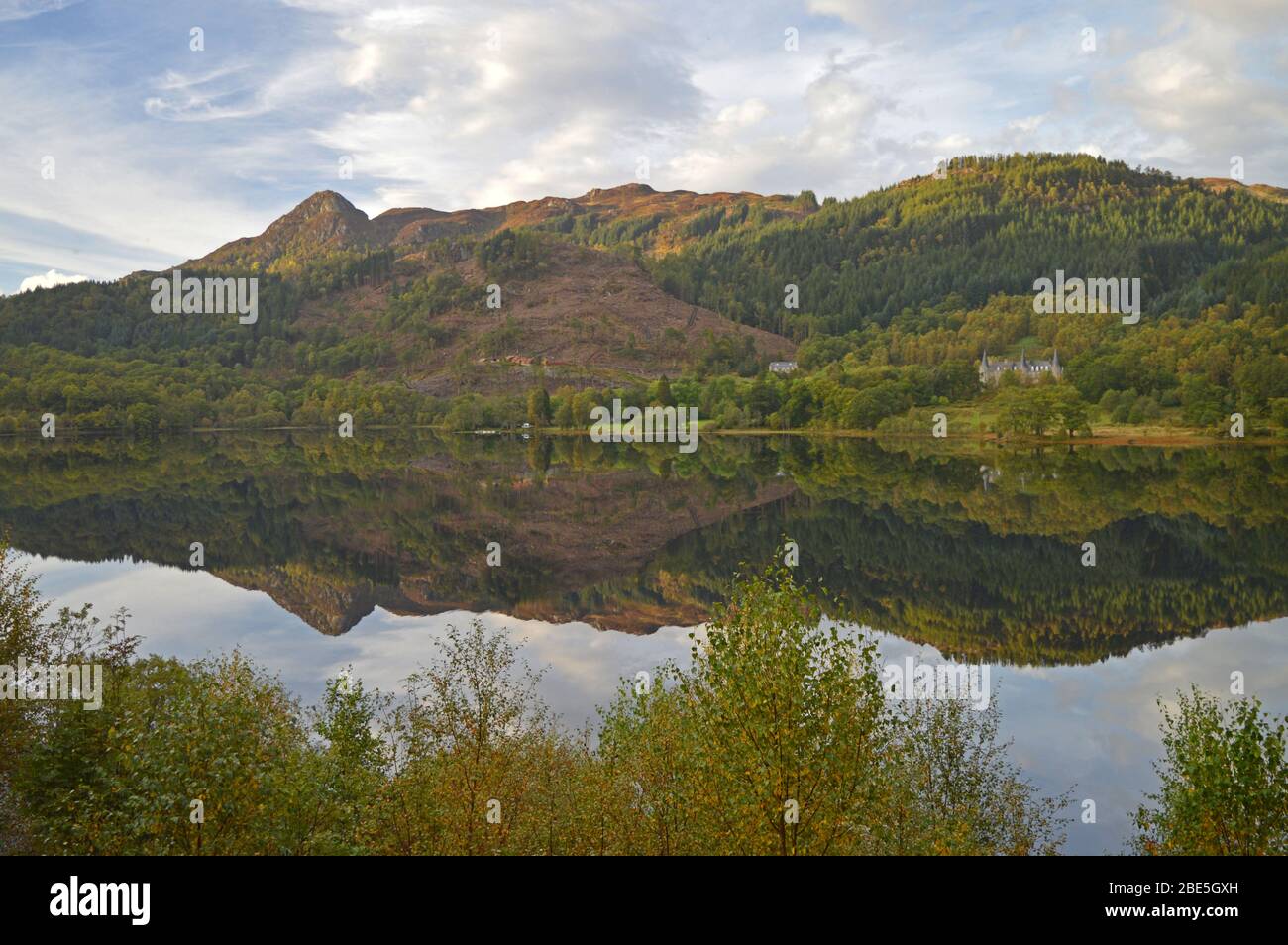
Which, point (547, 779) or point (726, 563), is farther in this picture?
point (726, 563)

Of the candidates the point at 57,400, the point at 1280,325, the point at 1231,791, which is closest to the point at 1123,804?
the point at 1231,791

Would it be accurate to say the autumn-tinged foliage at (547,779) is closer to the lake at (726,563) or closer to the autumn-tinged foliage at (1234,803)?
the autumn-tinged foliage at (1234,803)

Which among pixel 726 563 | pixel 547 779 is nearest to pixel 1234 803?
pixel 547 779

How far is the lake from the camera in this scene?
4184cm

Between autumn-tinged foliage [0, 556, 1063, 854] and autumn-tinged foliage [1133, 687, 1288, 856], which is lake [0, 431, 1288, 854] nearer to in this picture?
autumn-tinged foliage [1133, 687, 1288, 856]

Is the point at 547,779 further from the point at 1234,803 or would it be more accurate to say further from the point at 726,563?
the point at 726,563

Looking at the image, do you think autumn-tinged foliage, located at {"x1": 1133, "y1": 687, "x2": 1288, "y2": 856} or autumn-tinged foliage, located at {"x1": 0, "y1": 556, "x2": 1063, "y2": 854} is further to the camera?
autumn-tinged foliage, located at {"x1": 1133, "y1": 687, "x2": 1288, "y2": 856}

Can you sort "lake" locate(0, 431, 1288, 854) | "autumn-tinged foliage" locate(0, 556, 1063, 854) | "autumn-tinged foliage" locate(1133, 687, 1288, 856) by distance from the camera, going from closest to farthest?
"autumn-tinged foliage" locate(0, 556, 1063, 854), "autumn-tinged foliage" locate(1133, 687, 1288, 856), "lake" locate(0, 431, 1288, 854)

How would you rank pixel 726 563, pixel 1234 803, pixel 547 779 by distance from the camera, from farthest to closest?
pixel 726 563 → pixel 547 779 → pixel 1234 803

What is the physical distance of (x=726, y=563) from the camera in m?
68.8

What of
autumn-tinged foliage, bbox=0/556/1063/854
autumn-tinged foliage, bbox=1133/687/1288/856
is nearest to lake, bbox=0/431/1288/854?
autumn-tinged foliage, bbox=1133/687/1288/856

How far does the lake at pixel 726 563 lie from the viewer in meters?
41.8
